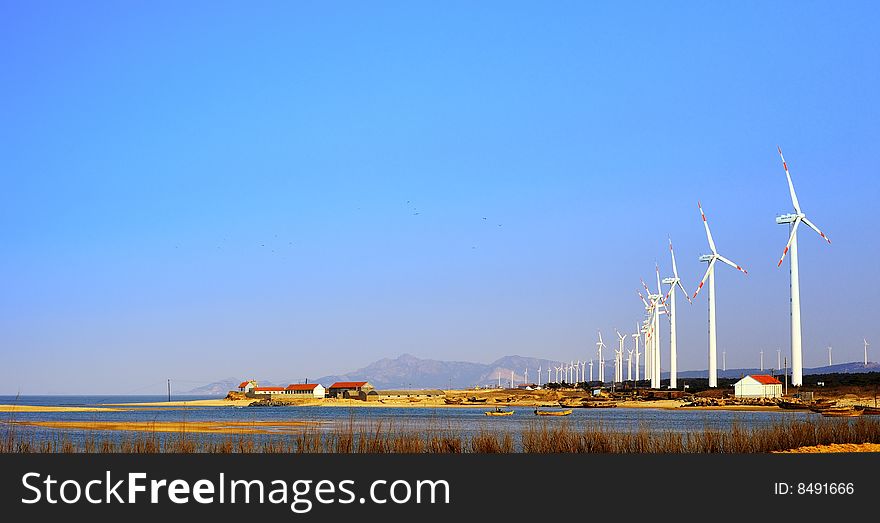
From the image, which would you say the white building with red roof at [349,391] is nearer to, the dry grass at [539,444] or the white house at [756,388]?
the white house at [756,388]

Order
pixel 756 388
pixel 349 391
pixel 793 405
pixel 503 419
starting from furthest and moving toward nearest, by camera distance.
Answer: pixel 349 391
pixel 756 388
pixel 793 405
pixel 503 419

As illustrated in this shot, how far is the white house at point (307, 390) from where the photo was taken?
189500 mm

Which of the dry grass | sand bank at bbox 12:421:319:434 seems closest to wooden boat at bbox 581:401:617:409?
sand bank at bbox 12:421:319:434

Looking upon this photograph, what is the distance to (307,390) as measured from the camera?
643 feet

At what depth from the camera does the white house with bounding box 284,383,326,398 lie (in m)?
190

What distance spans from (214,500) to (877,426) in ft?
99.0

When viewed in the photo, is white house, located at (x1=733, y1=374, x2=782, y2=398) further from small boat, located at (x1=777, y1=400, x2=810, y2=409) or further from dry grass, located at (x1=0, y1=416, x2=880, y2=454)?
dry grass, located at (x1=0, y1=416, x2=880, y2=454)

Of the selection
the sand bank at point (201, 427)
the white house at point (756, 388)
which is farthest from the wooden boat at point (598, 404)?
the sand bank at point (201, 427)

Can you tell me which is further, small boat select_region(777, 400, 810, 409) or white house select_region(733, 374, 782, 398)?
white house select_region(733, 374, 782, 398)

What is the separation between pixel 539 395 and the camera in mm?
185250

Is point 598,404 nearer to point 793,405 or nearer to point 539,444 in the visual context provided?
point 793,405

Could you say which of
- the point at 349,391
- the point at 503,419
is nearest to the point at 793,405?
the point at 503,419

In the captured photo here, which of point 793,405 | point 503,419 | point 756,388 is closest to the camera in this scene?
point 503,419

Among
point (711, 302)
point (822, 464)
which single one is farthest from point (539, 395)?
point (822, 464)
